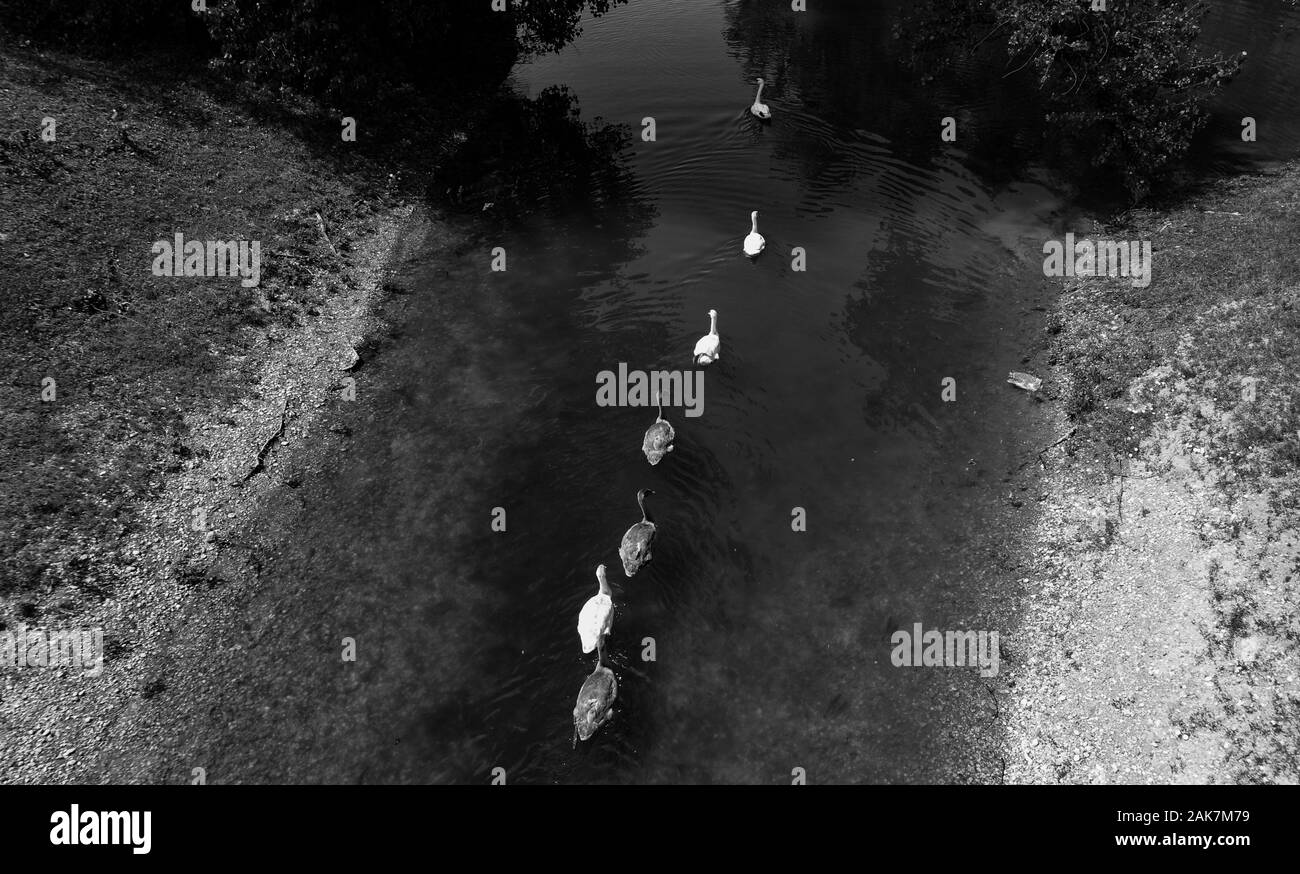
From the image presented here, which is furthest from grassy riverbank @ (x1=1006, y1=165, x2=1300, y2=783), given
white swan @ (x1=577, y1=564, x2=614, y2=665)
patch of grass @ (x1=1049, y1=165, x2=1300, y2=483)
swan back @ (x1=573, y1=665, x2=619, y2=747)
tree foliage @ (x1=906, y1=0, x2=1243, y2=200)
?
white swan @ (x1=577, y1=564, x2=614, y2=665)

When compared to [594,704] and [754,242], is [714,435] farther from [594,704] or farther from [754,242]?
[754,242]

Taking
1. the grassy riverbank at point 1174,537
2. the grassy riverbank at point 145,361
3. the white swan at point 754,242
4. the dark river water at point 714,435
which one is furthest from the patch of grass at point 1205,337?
the grassy riverbank at point 145,361

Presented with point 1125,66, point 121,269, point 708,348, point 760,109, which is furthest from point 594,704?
point 1125,66

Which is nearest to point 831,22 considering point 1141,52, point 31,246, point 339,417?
point 1141,52

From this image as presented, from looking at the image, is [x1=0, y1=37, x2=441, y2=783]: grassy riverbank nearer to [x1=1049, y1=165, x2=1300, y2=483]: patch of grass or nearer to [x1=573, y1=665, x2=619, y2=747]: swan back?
[x1=573, y1=665, x2=619, y2=747]: swan back

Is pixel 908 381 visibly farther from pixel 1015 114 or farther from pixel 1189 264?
pixel 1015 114
